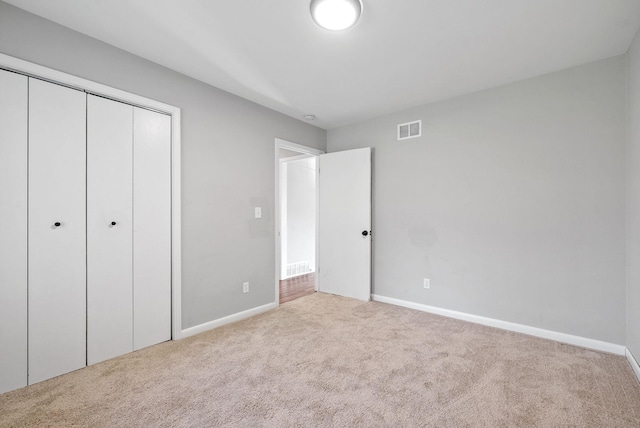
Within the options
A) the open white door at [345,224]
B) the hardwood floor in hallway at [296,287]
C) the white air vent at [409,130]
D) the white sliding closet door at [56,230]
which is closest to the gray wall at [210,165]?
the white sliding closet door at [56,230]

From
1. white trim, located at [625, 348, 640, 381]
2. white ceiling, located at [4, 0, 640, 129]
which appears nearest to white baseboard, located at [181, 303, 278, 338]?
white ceiling, located at [4, 0, 640, 129]

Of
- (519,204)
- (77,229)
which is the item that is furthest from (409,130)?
(77,229)

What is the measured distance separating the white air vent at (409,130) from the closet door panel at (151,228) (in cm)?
267

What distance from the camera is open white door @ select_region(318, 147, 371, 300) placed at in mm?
3866

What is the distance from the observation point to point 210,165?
2949 millimetres

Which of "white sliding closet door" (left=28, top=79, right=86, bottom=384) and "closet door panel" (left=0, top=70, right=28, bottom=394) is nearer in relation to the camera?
"closet door panel" (left=0, top=70, right=28, bottom=394)

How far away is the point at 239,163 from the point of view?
3.22 metres

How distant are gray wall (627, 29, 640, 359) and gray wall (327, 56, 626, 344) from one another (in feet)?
0.37

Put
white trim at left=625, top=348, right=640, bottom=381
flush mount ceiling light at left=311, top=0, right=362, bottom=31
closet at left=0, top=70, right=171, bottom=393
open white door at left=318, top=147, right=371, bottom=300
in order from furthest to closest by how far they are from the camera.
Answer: open white door at left=318, top=147, right=371, bottom=300 < white trim at left=625, top=348, right=640, bottom=381 < closet at left=0, top=70, right=171, bottom=393 < flush mount ceiling light at left=311, top=0, right=362, bottom=31

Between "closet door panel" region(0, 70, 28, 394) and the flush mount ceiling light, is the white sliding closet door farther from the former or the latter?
→ the flush mount ceiling light

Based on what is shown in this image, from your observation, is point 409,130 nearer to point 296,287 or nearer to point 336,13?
point 336,13

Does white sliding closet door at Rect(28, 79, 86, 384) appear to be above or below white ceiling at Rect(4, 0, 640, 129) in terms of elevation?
below

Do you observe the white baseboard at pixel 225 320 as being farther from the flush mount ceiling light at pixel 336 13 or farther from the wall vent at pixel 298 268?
the flush mount ceiling light at pixel 336 13

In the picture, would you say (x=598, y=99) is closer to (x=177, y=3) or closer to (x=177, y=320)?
(x=177, y=3)
